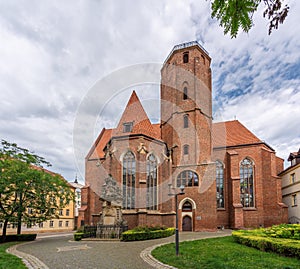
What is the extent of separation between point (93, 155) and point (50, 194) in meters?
13.2

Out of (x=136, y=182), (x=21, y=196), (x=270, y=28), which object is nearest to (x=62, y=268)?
(x=270, y=28)

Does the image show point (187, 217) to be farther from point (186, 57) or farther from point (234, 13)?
point (234, 13)

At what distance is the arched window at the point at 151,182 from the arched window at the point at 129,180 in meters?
1.51

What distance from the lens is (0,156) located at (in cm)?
2128

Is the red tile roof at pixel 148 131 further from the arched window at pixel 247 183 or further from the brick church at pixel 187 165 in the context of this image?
the arched window at pixel 247 183

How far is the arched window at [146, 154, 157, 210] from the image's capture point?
27.5 m

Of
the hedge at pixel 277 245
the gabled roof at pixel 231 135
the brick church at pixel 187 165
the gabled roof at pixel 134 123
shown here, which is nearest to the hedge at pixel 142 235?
the brick church at pixel 187 165

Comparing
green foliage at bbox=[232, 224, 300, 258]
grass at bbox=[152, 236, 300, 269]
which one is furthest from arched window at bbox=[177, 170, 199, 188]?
grass at bbox=[152, 236, 300, 269]

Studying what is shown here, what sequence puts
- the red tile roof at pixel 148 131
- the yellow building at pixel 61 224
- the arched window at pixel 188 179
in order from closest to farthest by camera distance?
the arched window at pixel 188 179 < the red tile roof at pixel 148 131 < the yellow building at pixel 61 224

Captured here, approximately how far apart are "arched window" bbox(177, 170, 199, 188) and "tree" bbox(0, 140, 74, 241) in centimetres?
1189

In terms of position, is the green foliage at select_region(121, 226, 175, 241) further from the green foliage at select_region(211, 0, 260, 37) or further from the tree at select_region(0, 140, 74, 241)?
the green foliage at select_region(211, 0, 260, 37)

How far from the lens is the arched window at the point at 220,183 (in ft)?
103

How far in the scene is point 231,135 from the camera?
1374 inches

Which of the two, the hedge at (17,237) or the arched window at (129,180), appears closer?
the hedge at (17,237)
